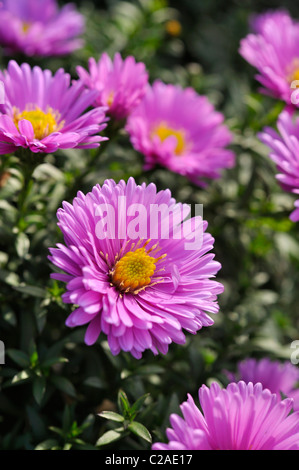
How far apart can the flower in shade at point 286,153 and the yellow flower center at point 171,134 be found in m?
0.46

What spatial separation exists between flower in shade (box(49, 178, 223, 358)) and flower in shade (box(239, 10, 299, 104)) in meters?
0.75

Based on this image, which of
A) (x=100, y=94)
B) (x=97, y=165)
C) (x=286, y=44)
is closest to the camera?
(x=100, y=94)

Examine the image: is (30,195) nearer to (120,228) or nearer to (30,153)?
(30,153)

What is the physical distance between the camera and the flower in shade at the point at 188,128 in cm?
197

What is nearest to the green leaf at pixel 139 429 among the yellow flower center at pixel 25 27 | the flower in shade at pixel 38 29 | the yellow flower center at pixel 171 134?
the yellow flower center at pixel 171 134

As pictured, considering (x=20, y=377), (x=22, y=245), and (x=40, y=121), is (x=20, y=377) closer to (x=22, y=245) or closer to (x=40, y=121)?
(x=22, y=245)

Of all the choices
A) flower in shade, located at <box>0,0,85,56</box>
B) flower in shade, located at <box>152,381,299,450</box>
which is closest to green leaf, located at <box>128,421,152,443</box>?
flower in shade, located at <box>152,381,299,450</box>

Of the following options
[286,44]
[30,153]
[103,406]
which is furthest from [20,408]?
[286,44]

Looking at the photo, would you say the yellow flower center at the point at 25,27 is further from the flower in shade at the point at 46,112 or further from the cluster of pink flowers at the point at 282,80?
the cluster of pink flowers at the point at 282,80

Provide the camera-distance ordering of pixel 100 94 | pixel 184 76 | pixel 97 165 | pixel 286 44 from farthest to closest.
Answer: pixel 184 76
pixel 286 44
pixel 97 165
pixel 100 94

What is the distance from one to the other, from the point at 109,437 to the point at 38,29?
1.75 metres

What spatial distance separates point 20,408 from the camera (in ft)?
5.61

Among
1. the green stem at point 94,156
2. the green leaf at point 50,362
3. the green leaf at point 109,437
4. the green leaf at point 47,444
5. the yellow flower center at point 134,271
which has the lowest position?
the green leaf at point 47,444

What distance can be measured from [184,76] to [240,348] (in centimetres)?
150
